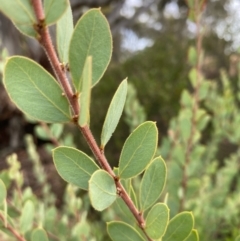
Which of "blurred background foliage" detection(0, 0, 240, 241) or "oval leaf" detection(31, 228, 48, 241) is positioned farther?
"blurred background foliage" detection(0, 0, 240, 241)

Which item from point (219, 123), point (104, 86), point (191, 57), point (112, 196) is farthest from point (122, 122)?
point (112, 196)

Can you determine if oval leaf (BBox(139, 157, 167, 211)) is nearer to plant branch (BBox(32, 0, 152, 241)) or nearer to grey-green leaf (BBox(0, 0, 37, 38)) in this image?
plant branch (BBox(32, 0, 152, 241))

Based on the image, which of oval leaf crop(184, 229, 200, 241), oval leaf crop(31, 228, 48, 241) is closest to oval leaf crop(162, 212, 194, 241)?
oval leaf crop(184, 229, 200, 241)

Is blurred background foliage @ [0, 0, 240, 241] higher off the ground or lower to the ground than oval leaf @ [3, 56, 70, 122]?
lower

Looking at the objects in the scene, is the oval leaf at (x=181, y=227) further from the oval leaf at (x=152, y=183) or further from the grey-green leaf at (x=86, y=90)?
the grey-green leaf at (x=86, y=90)

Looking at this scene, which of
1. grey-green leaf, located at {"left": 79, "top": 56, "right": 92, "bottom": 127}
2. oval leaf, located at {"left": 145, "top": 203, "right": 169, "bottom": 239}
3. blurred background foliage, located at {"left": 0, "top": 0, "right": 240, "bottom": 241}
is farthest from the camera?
blurred background foliage, located at {"left": 0, "top": 0, "right": 240, "bottom": 241}

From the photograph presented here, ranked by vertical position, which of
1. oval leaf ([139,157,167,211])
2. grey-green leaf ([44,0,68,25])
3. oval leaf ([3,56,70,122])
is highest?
grey-green leaf ([44,0,68,25])

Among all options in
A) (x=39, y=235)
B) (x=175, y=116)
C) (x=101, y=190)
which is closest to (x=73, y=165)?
(x=101, y=190)

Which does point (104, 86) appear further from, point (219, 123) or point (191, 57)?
point (191, 57)
